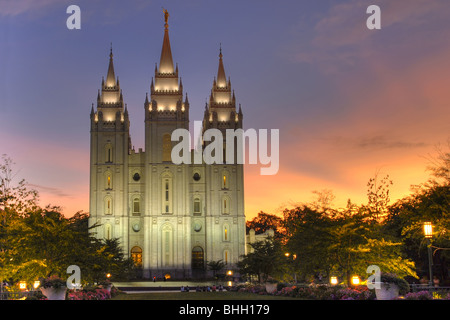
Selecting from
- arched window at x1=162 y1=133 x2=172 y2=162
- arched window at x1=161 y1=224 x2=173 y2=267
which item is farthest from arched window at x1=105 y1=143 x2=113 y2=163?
arched window at x1=161 y1=224 x2=173 y2=267

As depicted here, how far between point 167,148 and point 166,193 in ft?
17.6

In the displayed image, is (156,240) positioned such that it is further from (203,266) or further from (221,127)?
(221,127)

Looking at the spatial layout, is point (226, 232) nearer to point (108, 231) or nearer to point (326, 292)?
point (108, 231)

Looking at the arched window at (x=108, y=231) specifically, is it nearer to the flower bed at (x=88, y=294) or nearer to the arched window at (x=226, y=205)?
the arched window at (x=226, y=205)

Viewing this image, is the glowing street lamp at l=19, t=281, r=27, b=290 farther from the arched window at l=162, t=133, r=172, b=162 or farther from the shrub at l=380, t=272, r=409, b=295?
the arched window at l=162, t=133, r=172, b=162

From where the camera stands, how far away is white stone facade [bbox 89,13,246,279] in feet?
235

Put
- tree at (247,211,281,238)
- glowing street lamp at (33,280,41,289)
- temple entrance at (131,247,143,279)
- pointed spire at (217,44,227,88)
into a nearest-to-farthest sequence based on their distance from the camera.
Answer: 1. glowing street lamp at (33,280,41,289)
2. temple entrance at (131,247,143,279)
3. pointed spire at (217,44,227,88)
4. tree at (247,211,281,238)

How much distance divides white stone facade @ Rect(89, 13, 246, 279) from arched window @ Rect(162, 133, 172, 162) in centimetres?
12

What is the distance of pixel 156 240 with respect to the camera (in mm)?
71375

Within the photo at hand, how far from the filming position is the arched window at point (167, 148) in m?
73.0

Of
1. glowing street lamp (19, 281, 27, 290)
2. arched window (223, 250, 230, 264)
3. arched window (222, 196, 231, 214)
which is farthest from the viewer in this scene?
arched window (222, 196, 231, 214)

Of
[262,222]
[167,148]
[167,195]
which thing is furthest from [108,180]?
[262,222]
